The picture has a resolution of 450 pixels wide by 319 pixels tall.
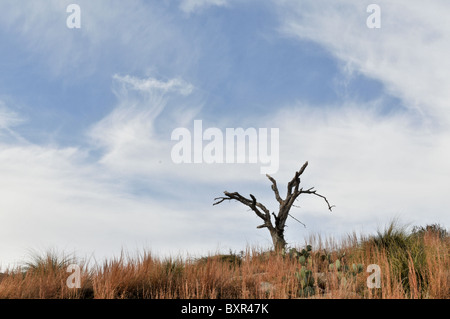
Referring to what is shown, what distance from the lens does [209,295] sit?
931 centimetres

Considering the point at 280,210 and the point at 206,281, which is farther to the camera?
the point at 280,210

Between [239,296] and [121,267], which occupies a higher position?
[121,267]

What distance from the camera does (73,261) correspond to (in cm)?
1159

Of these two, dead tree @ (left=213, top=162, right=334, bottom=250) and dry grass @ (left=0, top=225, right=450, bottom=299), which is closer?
dry grass @ (left=0, top=225, right=450, bottom=299)

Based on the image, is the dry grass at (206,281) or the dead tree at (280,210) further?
the dead tree at (280,210)

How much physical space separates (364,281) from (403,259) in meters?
1.16
